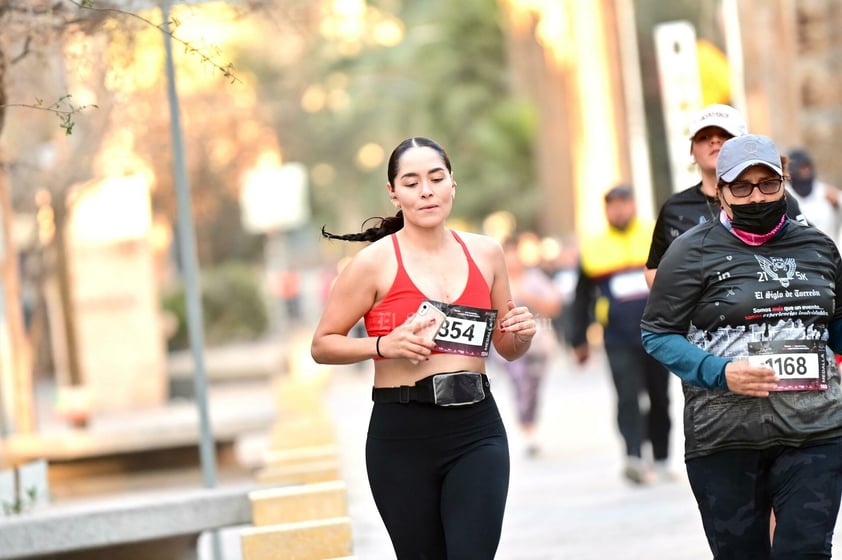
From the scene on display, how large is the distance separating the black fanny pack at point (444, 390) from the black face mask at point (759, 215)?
1.01m

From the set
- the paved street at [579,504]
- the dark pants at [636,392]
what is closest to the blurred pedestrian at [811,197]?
the paved street at [579,504]

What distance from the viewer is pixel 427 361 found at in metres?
5.98

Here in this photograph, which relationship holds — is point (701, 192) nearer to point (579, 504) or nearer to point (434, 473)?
point (434, 473)

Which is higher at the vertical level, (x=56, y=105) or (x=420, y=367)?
(x=56, y=105)

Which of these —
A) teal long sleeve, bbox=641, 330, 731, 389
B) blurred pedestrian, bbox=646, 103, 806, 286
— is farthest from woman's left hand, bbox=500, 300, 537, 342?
blurred pedestrian, bbox=646, 103, 806, 286

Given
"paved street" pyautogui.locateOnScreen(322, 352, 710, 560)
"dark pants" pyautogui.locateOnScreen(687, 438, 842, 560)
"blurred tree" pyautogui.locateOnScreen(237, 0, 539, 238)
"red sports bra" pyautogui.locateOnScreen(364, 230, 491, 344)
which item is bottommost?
"paved street" pyautogui.locateOnScreen(322, 352, 710, 560)

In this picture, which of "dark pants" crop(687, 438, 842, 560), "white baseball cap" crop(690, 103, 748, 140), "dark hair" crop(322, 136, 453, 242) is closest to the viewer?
"dark pants" crop(687, 438, 842, 560)

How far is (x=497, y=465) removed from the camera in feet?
19.4

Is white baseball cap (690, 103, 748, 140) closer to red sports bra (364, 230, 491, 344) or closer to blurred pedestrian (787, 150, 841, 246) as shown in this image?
red sports bra (364, 230, 491, 344)

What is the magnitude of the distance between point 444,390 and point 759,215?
119 cm

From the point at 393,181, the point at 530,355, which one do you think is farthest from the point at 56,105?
the point at 530,355

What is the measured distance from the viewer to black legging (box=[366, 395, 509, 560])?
5.87m

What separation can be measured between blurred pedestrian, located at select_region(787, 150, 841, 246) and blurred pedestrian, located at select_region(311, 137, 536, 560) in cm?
476

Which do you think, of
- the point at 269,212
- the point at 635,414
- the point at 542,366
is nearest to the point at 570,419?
the point at 542,366
